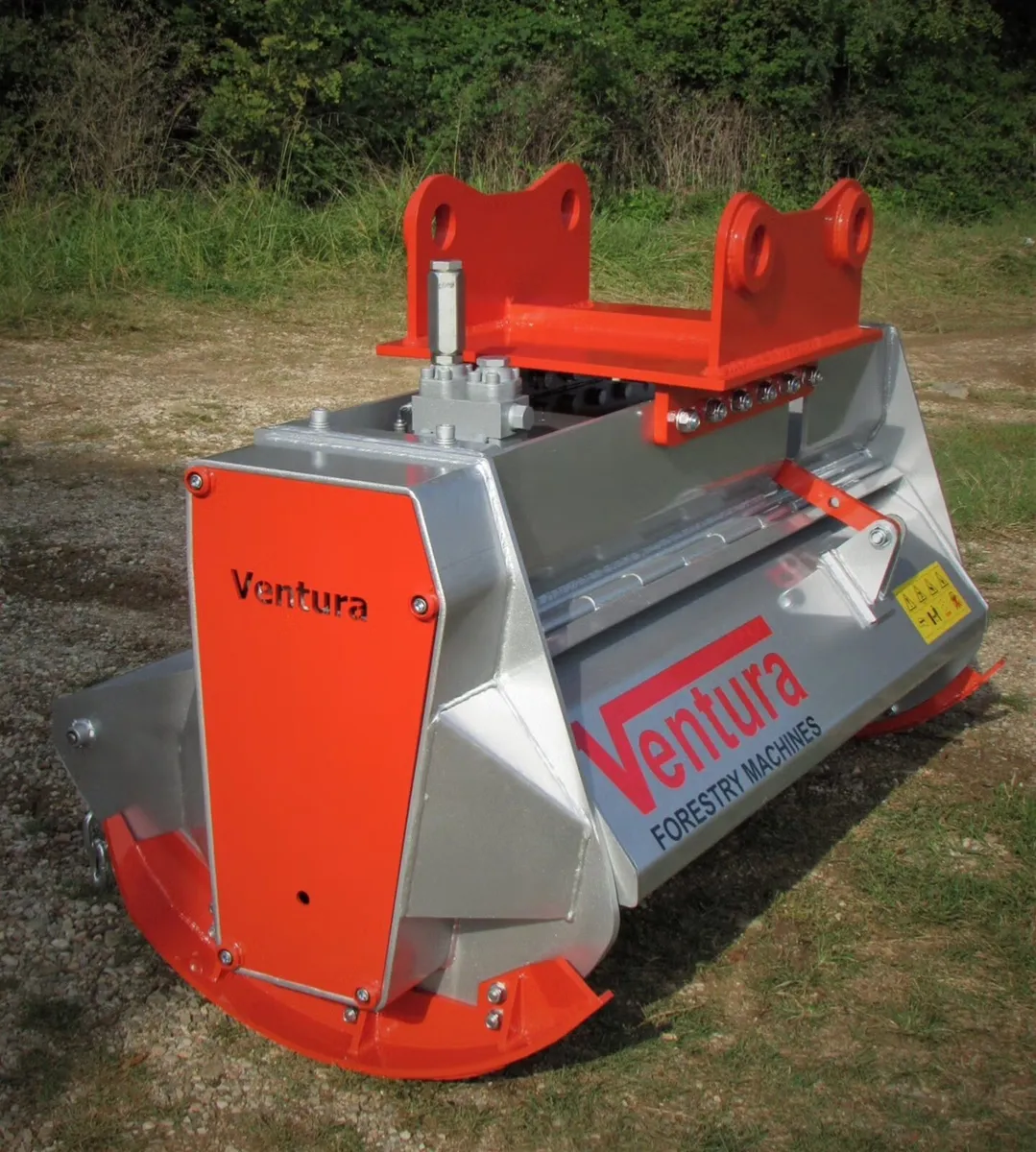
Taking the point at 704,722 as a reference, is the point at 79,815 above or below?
below

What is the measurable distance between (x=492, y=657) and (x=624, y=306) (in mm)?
1354

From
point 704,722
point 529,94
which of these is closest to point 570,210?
point 704,722

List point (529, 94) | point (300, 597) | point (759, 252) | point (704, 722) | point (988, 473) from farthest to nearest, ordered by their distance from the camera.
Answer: point (529, 94) < point (988, 473) < point (759, 252) < point (704, 722) < point (300, 597)

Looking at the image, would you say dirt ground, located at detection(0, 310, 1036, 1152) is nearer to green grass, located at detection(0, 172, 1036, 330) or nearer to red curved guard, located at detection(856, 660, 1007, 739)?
red curved guard, located at detection(856, 660, 1007, 739)

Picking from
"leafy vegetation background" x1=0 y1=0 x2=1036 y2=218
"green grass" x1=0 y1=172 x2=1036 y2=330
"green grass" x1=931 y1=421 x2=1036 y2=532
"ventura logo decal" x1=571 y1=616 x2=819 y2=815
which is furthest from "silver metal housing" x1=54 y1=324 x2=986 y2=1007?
"leafy vegetation background" x1=0 y1=0 x2=1036 y2=218

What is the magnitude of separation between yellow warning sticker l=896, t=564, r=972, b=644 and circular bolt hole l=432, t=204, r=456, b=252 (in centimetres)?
123

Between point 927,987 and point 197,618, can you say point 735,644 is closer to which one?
point 927,987

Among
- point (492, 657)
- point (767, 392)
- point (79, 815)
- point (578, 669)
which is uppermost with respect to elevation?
point (767, 392)

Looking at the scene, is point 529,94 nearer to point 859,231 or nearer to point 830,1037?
point 859,231

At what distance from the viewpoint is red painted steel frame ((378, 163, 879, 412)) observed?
2.48 metres

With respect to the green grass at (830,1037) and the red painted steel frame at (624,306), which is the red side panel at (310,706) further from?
the red painted steel frame at (624,306)

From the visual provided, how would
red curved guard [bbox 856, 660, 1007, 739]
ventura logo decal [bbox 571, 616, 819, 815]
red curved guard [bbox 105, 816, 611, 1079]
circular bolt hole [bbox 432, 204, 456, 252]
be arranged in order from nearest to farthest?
1. red curved guard [bbox 105, 816, 611, 1079]
2. ventura logo decal [bbox 571, 616, 819, 815]
3. circular bolt hole [bbox 432, 204, 456, 252]
4. red curved guard [bbox 856, 660, 1007, 739]

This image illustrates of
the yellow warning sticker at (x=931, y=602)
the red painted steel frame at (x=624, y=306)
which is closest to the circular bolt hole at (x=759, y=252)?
the red painted steel frame at (x=624, y=306)

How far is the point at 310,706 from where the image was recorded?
2.09 meters
